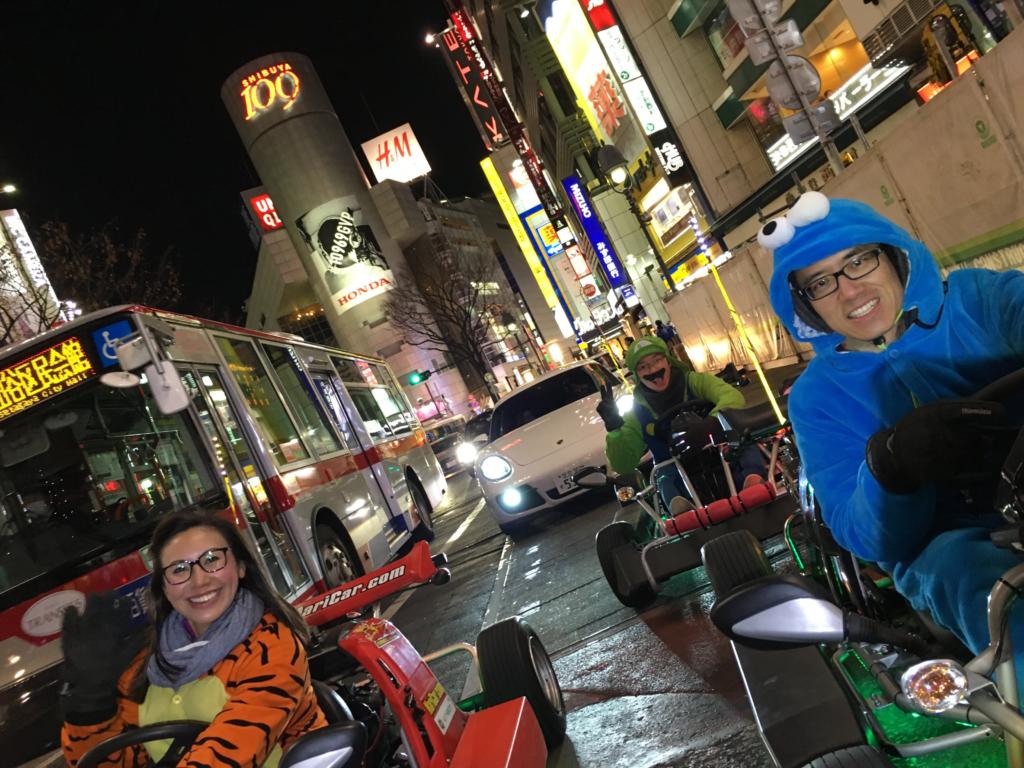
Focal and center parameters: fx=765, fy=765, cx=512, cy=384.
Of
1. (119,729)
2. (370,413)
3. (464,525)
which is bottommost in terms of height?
(464,525)

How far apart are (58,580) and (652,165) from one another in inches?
944

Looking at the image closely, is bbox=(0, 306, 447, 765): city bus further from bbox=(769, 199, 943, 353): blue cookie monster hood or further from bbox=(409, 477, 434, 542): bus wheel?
bbox=(409, 477, 434, 542): bus wheel

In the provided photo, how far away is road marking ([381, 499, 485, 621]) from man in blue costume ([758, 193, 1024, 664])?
6.28 m

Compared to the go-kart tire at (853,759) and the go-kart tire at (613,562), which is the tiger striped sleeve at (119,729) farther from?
the go-kart tire at (613,562)

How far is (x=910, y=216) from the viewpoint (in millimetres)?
8883

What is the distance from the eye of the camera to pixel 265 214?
67688 mm

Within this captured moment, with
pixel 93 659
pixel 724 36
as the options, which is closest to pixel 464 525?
pixel 93 659

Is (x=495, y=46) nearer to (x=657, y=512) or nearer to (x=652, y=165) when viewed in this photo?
(x=652, y=165)

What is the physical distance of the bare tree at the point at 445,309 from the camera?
183 feet

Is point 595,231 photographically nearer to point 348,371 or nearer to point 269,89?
point 348,371

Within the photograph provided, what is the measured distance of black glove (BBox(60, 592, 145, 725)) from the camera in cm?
213

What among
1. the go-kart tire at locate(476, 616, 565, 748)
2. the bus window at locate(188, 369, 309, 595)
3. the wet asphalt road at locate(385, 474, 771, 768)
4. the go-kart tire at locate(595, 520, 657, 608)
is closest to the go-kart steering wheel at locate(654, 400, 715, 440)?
the go-kart tire at locate(595, 520, 657, 608)

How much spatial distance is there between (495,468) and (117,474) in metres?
4.06

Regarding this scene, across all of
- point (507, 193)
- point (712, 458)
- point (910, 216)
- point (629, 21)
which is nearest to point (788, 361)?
point (910, 216)
